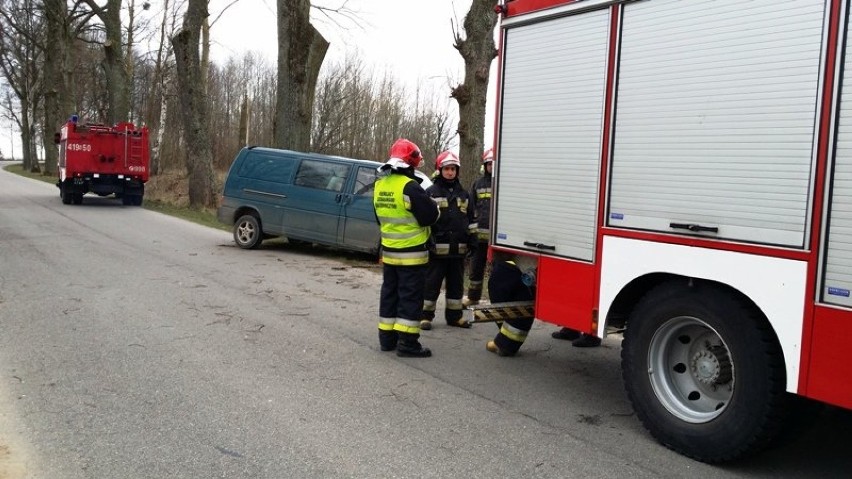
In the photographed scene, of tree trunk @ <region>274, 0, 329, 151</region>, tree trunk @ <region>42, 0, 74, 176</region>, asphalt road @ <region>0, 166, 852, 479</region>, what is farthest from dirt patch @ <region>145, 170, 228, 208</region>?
asphalt road @ <region>0, 166, 852, 479</region>

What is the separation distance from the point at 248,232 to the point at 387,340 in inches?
293

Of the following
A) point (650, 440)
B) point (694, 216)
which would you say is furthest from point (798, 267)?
point (650, 440)

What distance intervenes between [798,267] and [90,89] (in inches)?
2010

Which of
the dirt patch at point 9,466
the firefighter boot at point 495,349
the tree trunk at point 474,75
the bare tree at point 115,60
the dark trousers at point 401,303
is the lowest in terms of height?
the dirt patch at point 9,466

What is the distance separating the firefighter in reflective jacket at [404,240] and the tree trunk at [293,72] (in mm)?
11604

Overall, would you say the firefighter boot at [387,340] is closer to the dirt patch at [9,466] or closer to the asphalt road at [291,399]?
the asphalt road at [291,399]

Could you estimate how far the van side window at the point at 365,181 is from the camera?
1185cm

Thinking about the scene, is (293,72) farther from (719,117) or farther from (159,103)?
(159,103)

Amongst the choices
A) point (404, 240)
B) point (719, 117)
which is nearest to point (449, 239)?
point (404, 240)

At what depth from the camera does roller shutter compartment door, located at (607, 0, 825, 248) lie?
347 centimetres

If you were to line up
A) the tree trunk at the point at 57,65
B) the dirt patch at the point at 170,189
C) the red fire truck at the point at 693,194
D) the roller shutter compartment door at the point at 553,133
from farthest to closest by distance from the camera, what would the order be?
the tree trunk at the point at 57,65 < the dirt patch at the point at 170,189 < the roller shutter compartment door at the point at 553,133 < the red fire truck at the point at 693,194

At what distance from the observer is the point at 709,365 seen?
403 centimetres

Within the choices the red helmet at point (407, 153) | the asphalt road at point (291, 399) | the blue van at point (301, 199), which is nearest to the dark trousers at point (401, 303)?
the asphalt road at point (291, 399)

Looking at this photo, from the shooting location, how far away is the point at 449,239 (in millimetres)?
7043
